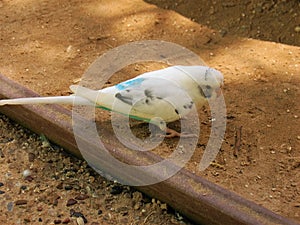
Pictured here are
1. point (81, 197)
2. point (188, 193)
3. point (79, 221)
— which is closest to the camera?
point (188, 193)

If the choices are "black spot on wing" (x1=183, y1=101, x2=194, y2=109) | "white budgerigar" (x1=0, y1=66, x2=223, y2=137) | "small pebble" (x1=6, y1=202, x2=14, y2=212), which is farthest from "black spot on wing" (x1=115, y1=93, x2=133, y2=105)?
"small pebble" (x1=6, y1=202, x2=14, y2=212)

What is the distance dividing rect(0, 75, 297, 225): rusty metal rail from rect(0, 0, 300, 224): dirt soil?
100 mm

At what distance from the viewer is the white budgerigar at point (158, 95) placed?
8.48 ft

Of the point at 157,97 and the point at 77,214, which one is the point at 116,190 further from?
the point at 157,97

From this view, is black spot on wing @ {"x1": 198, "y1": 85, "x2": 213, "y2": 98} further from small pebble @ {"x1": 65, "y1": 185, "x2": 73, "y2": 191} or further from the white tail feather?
small pebble @ {"x1": 65, "y1": 185, "x2": 73, "y2": 191}

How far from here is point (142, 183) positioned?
2453mm

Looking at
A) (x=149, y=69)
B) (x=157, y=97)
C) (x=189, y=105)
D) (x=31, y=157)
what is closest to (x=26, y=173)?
(x=31, y=157)

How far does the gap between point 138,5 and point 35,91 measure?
1.15 meters

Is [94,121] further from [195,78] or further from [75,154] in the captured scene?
[195,78]

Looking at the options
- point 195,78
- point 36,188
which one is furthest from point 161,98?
point 36,188

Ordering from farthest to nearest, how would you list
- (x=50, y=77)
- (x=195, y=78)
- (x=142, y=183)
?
(x=50, y=77) → (x=195, y=78) → (x=142, y=183)

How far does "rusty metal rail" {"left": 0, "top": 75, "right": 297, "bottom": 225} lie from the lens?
218 cm

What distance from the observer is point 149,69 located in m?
3.23

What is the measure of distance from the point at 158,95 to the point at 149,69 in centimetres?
67
